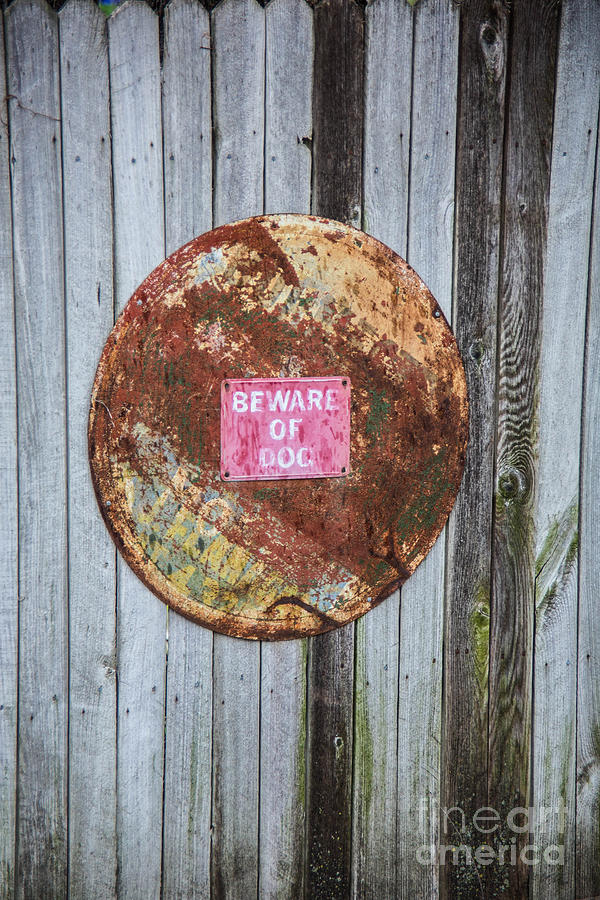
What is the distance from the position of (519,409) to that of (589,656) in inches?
27.6

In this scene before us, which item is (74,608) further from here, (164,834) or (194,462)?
(164,834)

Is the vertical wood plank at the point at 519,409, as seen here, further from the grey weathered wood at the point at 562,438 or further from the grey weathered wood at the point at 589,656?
the grey weathered wood at the point at 589,656

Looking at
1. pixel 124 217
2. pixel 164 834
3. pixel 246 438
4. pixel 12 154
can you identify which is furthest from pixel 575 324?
pixel 164 834

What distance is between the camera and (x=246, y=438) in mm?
1556

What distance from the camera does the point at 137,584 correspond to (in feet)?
5.14

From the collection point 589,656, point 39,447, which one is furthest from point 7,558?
point 589,656

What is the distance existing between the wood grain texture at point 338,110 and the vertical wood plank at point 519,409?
0.40 m

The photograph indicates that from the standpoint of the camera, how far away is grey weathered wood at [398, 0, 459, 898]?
1633mm

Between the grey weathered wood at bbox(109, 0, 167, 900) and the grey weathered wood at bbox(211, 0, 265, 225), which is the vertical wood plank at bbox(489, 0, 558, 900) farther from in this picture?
the grey weathered wood at bbox(109, 0, 167, 900)

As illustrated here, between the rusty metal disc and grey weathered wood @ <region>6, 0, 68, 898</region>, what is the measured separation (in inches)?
4.8

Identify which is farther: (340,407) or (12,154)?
(340,407)

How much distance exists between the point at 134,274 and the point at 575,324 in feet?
3.67

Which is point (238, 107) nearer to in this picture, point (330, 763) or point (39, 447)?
point (39, 447)

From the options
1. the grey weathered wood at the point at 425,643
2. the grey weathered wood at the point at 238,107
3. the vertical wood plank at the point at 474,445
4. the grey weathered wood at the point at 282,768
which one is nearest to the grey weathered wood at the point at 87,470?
the grey weathered wood at the point at 238,107
